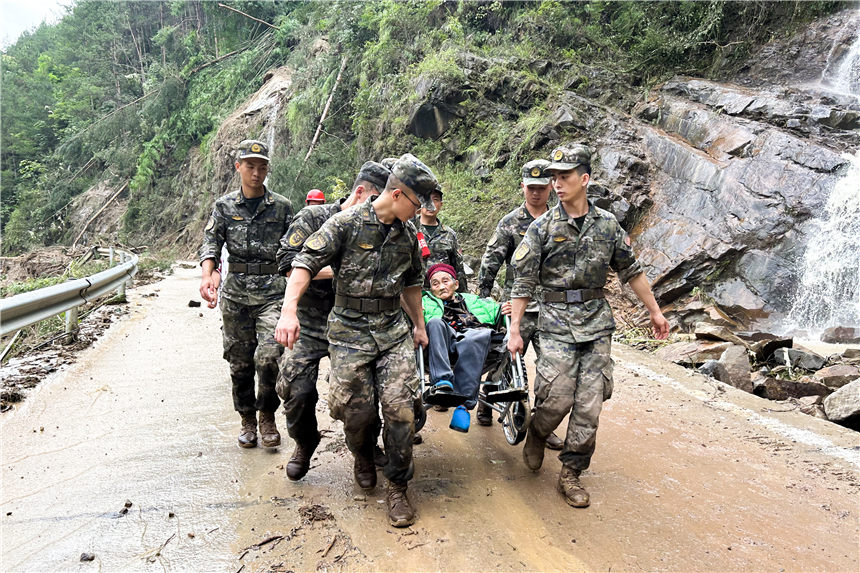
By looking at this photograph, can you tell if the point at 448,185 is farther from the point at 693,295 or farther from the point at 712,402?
the point at 712,402

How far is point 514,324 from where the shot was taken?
391 cm

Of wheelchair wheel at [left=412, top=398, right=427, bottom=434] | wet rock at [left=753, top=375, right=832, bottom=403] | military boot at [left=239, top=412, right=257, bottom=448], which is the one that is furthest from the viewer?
wet rock at [left=753, top=375, right=832, bottom=403]

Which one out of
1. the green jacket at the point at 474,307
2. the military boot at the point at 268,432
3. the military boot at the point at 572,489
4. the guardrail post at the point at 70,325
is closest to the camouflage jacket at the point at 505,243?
the green jacket at the point at 474,307

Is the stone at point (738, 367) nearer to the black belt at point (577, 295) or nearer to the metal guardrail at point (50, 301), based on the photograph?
the black belt at point (577, 295)

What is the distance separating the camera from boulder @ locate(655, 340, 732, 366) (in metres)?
7.06

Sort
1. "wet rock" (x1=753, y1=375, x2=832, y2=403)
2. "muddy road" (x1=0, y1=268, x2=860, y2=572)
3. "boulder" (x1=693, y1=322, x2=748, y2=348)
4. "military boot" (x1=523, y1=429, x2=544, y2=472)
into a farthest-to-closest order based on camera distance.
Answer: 1. "boulder" (x1=693, y1=322, x2=748, y2=348)
2. "wet rock" (x1=753, y1=375, x2=832, y2=403)
3. "military boot" (x1=523, y1=429, x2=544, y2=472)
4. "muddy road" (x1=0, y1=268, x2=860, y2=572)

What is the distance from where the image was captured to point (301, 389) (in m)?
3.58

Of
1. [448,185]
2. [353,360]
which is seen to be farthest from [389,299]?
[448,185]

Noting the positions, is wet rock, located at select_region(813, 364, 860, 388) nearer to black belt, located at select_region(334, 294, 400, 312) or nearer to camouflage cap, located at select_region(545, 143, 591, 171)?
camouflage cap, located at select_region(545, 143, 591, 171)

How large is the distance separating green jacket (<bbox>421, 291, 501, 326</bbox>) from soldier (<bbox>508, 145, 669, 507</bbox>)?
717 millimetres

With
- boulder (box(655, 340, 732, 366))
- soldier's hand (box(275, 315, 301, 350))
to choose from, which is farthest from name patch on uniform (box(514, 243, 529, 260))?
boulder (box(655, 340, 732, 366))

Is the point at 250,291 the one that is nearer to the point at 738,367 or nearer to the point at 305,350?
the point at 305,350

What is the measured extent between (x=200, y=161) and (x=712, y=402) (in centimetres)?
2904

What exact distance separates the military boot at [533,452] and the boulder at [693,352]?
4074 mm
